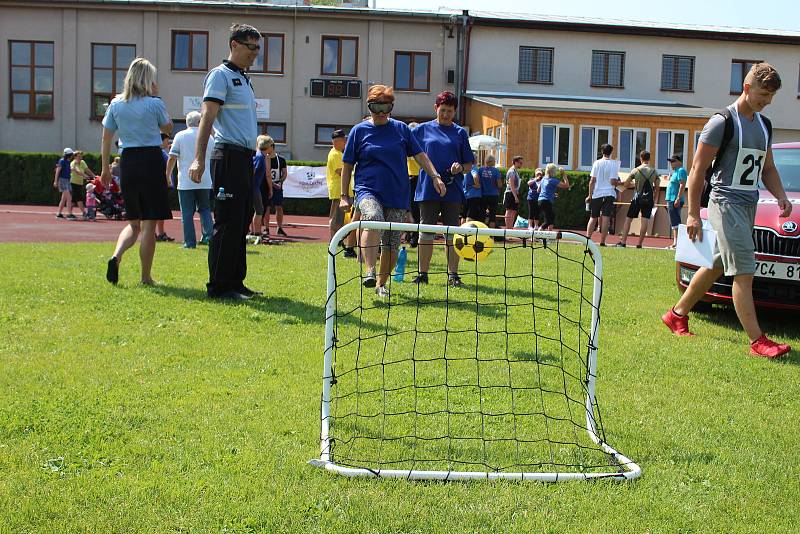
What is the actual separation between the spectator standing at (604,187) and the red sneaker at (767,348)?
10077mm

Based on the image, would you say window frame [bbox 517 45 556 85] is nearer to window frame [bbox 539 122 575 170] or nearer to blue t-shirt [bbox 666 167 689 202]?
window frame [bbox 539 122 575 170]

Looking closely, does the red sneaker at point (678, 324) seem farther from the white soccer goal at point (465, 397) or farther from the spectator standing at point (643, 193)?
the spectator standing at point (643, 193)

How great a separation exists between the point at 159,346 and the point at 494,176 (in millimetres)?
9322

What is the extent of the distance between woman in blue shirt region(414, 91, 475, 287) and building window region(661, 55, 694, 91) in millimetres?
30819

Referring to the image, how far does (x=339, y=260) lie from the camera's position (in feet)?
37.2

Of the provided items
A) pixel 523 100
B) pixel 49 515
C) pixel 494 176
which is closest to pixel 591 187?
pixel 494 176

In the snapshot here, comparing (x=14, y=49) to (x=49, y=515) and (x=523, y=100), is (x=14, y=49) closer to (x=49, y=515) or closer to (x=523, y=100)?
(x=523, y=100)

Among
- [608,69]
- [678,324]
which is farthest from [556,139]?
[678,324]

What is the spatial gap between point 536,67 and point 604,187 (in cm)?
2096

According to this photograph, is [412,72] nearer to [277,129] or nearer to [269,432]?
[277,129]

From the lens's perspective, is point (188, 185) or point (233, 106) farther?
point (188, 185)

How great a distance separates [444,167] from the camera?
891cm

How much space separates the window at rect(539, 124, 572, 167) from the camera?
31097mm

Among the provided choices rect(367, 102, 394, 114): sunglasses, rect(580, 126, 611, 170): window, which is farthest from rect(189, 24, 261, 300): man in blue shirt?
rect(580, 126, 611, 170): window
